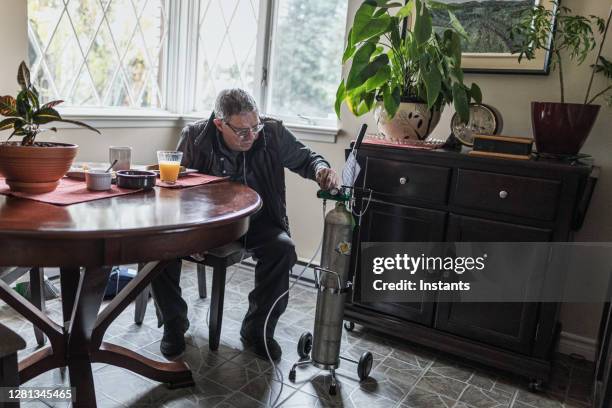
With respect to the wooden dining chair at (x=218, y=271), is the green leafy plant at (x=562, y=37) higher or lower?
higher

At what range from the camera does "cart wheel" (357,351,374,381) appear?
196cm

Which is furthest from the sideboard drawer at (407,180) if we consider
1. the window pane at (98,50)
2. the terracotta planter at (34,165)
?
the window pane at (98,50)

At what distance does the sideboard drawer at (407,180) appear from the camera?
2113 mm

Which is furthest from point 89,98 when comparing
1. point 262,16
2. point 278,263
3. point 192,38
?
point 278,263

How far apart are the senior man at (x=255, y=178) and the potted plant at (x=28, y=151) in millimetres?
740

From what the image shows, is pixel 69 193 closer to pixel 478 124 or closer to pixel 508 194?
pixel 508 194

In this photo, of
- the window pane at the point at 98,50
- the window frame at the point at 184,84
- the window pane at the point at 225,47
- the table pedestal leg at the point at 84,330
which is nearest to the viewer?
the table pedestal leg at the point at 84,330

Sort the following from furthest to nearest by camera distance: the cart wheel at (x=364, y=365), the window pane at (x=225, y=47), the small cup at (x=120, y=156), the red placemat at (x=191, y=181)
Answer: the window pane at (x=225, y=47) → the cart wheel at (x=364, y=365) → the small cup at (x=120, y=156) → the red placemat at (x=191, y=181)

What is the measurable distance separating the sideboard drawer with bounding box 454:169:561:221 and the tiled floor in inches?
28.1

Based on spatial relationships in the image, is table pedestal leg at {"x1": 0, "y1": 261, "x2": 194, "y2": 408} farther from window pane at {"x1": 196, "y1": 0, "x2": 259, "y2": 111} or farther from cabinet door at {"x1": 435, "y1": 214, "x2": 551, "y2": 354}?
window pane at {"x1": 196, "y1": 0, "x2": 259, "y2": 111}

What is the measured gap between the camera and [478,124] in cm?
226

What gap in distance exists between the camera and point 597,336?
2322 mm

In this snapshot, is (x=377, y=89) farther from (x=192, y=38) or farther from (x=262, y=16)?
(x=192, y=38)

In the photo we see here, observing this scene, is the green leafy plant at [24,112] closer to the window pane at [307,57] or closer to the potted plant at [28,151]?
the potted plant at [28,151]
